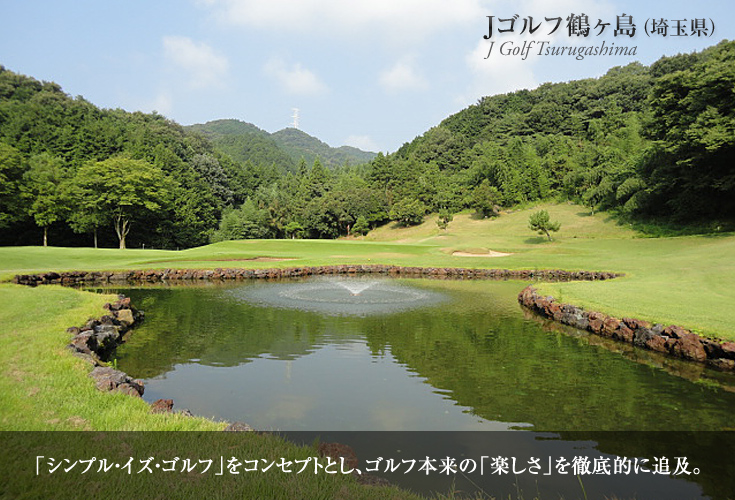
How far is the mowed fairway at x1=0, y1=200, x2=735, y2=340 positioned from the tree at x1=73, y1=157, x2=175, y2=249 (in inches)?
770

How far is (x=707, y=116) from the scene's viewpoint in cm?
3753

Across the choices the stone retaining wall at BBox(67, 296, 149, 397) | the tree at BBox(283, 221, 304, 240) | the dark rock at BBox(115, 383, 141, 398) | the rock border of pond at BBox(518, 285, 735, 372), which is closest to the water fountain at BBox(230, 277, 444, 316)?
the stone retaining wall at BBox(67, 296, 149, 397)

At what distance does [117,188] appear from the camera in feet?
193

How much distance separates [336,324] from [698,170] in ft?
144

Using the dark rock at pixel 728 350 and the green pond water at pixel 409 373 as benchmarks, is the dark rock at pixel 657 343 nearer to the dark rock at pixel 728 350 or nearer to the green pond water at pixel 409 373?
the green pond water at pixel 409 373

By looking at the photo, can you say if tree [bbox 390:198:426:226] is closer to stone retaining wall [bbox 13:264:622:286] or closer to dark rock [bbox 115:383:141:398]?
stone retaining wall [bbox 13:264:622:286]

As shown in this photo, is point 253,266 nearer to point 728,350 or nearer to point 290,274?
point 290,274

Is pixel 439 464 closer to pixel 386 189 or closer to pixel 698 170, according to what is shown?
pixel 698 170

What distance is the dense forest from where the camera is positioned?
142 ft

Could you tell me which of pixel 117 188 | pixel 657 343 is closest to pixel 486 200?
pixel 117 188

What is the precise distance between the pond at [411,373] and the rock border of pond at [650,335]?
1.34 feet

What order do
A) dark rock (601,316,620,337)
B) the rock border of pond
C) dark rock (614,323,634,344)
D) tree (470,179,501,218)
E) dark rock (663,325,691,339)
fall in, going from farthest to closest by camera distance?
1. tree (470,179,501,218)
2. dark rock (601,316,620,337)
3. dark rock (614,323,634,344)
4. dark rock (663,325,691,339)
5. the rock border of pond

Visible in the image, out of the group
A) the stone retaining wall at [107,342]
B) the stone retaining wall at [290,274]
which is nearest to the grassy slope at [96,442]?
the stone retaining wall at [107,342]

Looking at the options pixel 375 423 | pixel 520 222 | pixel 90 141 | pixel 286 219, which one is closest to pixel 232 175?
pixel 286 219
